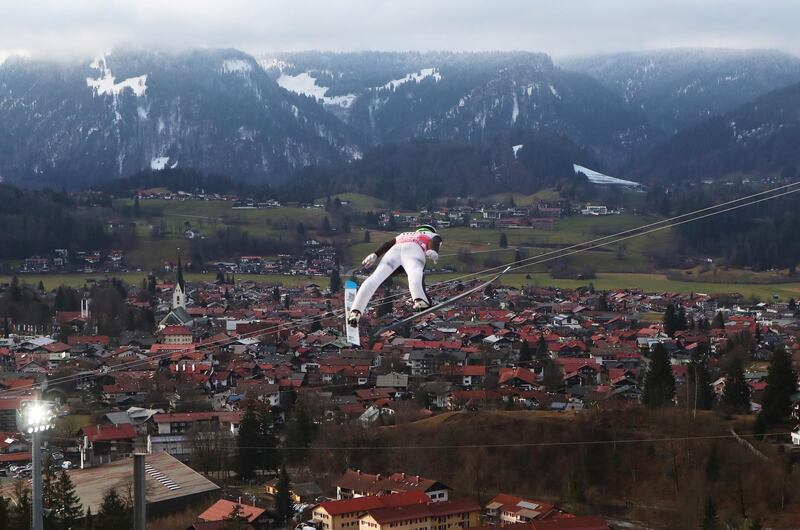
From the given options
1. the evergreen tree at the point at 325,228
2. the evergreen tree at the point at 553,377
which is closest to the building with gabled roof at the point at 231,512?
the evergreen tree at the point at 553,377

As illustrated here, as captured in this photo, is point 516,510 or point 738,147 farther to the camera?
point 738,147

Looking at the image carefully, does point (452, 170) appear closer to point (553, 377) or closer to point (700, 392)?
point (553, 377)

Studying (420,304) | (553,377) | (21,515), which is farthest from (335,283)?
(420,304)

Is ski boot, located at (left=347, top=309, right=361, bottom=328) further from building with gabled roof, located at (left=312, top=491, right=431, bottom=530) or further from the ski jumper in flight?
building with gabled roof, located at (left=312, top=491, right=431, bottom=530)

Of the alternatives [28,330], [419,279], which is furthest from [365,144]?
[419,279]

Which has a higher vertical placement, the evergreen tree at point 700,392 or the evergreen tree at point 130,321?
the evergreen tree at point 700,392

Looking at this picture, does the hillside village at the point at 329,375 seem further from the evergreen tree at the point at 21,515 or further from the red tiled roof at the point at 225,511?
the evergreen tree at the point at 21,515
